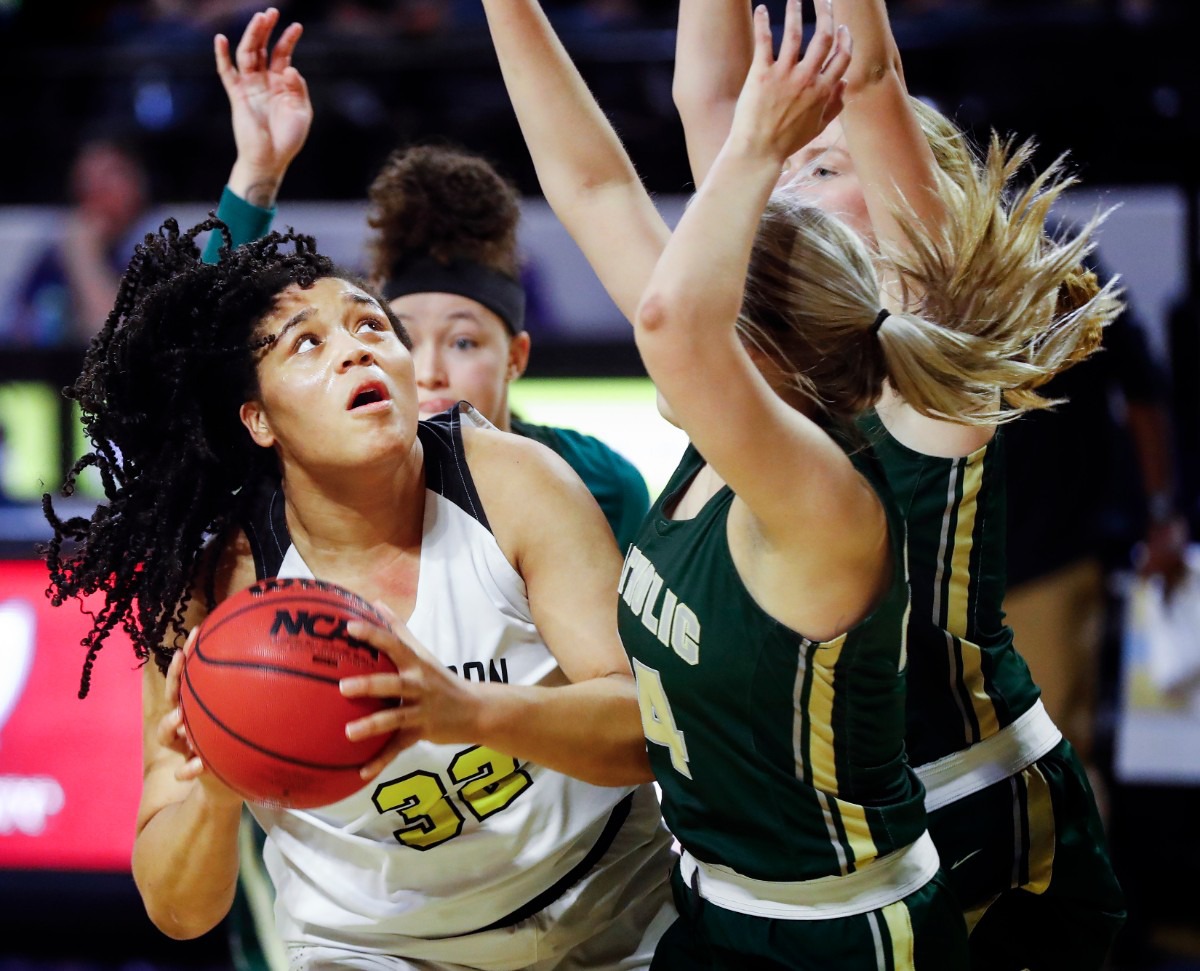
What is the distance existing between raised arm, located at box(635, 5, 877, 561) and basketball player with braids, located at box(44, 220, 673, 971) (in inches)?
22.0

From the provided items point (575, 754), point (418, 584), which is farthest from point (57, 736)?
point (575, 754)

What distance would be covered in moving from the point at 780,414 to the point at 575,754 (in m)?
0.62

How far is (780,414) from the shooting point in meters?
1.65

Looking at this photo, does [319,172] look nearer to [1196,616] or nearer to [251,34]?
[251,34]

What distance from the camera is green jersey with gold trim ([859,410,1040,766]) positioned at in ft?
6.91

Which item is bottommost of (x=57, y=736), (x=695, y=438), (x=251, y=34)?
(x=57, y=736)

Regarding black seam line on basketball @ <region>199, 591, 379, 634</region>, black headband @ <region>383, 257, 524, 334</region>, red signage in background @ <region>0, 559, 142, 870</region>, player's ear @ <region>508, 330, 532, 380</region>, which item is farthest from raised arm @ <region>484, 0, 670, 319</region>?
red signage in background @ <region>0, 559, 142, 870</region>

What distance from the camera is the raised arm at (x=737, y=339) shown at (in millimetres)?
1620

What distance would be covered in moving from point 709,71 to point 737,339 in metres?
0.96

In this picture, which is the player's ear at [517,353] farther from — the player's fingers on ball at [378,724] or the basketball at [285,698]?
the player's fingers on ball at [378,724]

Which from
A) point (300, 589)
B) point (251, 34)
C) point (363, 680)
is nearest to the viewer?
point (363, 680)

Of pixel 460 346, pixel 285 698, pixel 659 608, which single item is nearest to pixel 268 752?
pixel 285 698

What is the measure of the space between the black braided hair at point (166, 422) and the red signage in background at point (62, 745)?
2163mm

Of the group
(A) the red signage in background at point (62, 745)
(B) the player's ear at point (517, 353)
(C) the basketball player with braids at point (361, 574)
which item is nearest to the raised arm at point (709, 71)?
(C) the basketball player with braids at point (361, 574)
